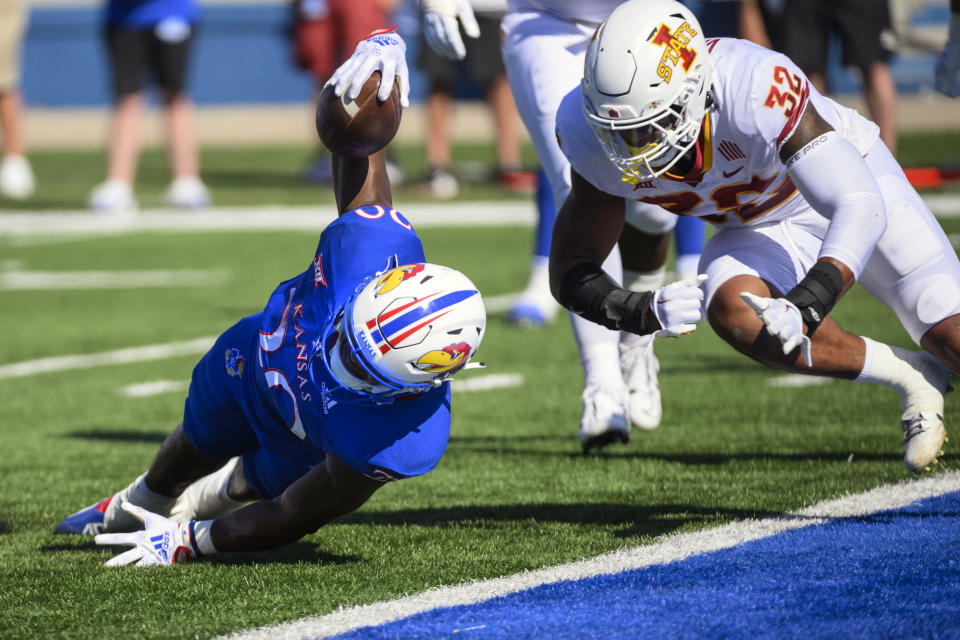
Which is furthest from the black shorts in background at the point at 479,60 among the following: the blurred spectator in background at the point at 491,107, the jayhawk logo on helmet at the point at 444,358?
the jayhawk logo on helmet at the point at 444,358

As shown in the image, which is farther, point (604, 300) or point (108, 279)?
point (108, 279)

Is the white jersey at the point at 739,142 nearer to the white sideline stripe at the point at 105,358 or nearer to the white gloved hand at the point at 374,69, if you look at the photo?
the white gloved hand at the point at 374,69

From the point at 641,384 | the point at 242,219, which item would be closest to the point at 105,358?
the point at 641,384

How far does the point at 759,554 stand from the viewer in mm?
3375

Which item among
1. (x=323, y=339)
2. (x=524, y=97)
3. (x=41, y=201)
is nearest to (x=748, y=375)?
(x=524, y=97)

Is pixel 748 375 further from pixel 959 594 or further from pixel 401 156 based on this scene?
pixel 401 156

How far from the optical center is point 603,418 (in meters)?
4.44

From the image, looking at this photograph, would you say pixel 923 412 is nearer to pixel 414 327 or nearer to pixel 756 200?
pixel 756 200

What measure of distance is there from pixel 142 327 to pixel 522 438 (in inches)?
128

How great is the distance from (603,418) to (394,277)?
4.64 ft

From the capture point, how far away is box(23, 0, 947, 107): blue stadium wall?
2634cm

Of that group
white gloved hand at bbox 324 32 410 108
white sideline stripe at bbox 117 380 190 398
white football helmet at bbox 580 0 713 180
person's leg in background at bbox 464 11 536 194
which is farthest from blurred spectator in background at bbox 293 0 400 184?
white football helmet at bbox 580 0 713 180

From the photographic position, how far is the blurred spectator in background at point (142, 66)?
10875 mm

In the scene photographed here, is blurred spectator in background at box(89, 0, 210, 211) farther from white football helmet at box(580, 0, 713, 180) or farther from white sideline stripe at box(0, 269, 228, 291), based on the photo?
white football helmet at box(580, 0, 713, 180)
